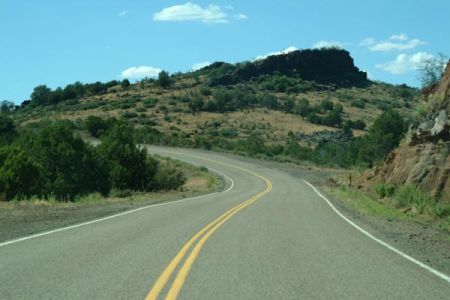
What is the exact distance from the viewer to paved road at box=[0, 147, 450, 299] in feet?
26.0

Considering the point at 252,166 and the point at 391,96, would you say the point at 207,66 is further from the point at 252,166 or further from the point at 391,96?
the point at 252,166

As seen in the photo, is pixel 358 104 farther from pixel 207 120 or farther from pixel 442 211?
pixel 442 211

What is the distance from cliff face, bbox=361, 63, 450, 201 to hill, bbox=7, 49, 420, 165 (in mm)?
51399

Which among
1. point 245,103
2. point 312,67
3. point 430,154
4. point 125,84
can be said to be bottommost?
point 430,154

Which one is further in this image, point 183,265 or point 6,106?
point 6,106

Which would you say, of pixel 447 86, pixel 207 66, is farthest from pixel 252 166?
pixel 207 66

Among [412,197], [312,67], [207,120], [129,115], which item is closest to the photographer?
[412,197]

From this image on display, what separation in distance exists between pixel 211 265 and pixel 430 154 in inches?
750

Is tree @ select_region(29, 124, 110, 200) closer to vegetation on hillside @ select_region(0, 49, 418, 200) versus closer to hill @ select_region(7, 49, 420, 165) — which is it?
vegetation on hillside @ select_region(0, 49, 418, 200)

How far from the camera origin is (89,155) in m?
38.7

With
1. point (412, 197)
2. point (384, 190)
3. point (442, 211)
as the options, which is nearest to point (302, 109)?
point (384, 190)

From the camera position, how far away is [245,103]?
119 metres

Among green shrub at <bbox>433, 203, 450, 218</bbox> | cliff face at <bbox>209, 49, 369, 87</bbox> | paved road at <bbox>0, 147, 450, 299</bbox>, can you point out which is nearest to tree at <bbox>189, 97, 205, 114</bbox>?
cliff face at <bbox>209, 49, 369, 87</bbox>

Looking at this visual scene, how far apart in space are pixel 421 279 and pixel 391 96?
140883 millimetres
